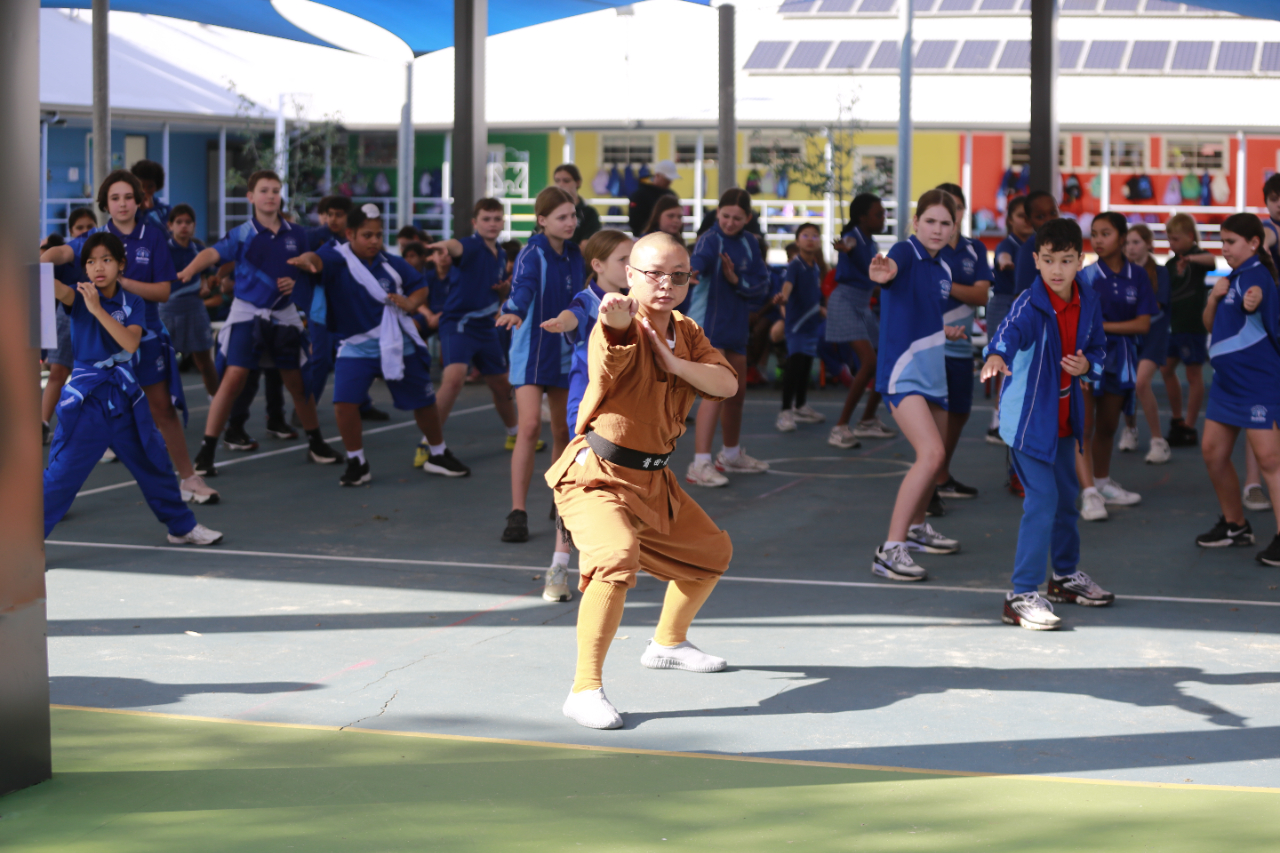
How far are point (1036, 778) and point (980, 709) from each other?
29.2 inches

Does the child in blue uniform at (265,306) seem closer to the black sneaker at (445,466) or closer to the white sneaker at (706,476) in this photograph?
the black sneaker at (445,466)

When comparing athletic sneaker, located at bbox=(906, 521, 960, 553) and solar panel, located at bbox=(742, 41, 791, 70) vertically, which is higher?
solar panel, located at bbox=(742, 41, 791, 70)

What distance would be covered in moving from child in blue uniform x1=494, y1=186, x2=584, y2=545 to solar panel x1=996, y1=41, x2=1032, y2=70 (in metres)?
22.8

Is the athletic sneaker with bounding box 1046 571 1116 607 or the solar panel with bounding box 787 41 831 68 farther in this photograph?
the solar panel with bounding box 787 41 831 68

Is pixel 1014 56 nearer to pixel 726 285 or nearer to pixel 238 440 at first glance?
pixel 726 285

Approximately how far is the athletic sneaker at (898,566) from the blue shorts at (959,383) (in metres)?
2.10

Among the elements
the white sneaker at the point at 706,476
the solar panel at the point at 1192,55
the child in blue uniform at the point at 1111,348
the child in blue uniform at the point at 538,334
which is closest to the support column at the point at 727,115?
the white sneaker at the point at 706,476

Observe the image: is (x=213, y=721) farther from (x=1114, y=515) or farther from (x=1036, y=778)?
(x=1114, y=515)

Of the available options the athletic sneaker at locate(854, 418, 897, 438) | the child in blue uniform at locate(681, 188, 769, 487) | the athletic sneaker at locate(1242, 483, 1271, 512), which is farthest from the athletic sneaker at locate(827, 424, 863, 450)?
the athletic sneaker at locate(1242, 483, 1271, 512)

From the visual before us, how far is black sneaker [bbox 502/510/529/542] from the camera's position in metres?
8.12

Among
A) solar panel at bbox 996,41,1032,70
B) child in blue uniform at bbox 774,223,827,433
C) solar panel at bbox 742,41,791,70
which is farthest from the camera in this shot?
solar panel at bbox 742,41,791,70

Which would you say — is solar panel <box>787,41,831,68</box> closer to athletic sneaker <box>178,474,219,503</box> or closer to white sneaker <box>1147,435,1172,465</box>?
white sneaker <box>1147,435,1172,465</box>

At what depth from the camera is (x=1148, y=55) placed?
95.3 feet

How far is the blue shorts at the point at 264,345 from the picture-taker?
10.6m
